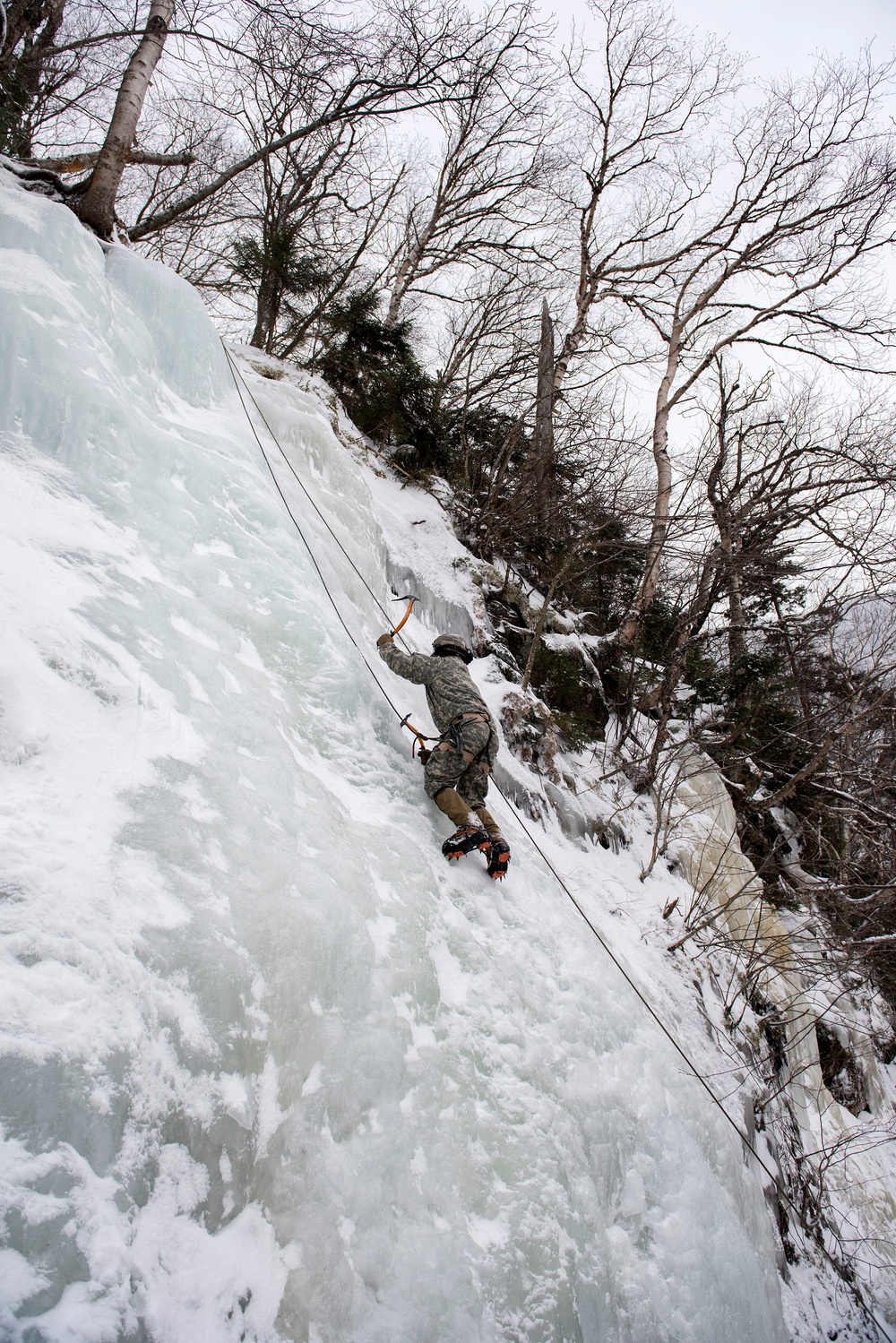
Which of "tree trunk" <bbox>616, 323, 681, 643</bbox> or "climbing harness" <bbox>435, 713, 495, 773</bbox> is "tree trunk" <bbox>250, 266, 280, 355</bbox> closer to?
"tree trunk" <bbox>616, 323, 681, 643</bbox>

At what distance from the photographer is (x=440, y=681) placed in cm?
367

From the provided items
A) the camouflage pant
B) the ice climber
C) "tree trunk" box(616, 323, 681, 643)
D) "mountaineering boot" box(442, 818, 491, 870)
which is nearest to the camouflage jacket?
the ice climber

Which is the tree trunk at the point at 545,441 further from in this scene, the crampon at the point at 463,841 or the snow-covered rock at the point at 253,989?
the crampon at the point at 463,841

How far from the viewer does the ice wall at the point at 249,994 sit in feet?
4.18

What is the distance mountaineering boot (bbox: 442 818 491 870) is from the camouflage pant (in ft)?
0.95

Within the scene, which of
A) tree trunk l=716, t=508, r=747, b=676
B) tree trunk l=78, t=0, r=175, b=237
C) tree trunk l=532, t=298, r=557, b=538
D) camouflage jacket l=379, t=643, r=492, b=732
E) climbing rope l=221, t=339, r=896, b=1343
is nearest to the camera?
climbing rope l=221, t=339, r=896, b=1343

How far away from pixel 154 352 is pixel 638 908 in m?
5.78

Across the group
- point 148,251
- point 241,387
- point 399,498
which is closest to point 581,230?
point 399,498

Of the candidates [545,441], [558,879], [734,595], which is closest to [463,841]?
[558,879]

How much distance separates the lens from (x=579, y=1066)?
8.50ft

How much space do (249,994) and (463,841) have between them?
1551mm

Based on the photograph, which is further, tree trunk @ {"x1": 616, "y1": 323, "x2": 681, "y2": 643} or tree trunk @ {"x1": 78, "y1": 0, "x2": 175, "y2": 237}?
tree trunk @ {"x1": 616, "y1": 323, "x2": 681, "y2": 643}

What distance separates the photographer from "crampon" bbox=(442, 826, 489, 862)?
3.09 meters

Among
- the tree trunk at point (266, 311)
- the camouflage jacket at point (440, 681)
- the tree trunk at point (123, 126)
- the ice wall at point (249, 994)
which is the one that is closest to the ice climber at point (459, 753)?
the camouflage jacket at point (440, 681)
